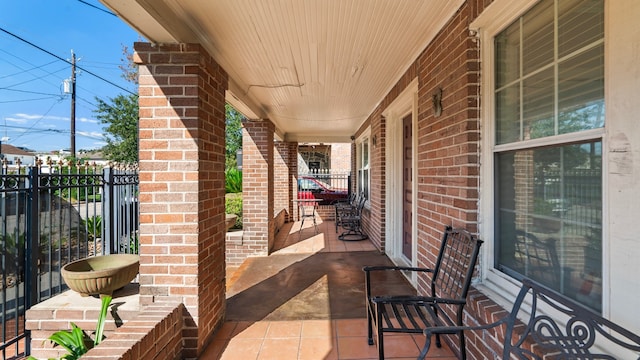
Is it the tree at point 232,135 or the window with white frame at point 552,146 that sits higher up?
the tree at point 232,135

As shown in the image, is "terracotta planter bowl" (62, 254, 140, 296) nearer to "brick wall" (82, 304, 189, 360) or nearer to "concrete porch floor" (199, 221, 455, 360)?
"brick wall" (82, 304, 189, 360)

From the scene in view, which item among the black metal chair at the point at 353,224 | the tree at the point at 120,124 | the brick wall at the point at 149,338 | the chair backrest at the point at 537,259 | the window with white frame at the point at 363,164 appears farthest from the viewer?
the tree at the point at 120,124

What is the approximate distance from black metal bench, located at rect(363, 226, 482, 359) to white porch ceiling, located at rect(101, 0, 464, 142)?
5.17ft

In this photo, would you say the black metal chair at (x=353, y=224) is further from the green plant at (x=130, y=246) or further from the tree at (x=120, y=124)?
the tree at (x=120, y=124)

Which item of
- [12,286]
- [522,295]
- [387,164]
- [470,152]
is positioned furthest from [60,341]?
[387,164]

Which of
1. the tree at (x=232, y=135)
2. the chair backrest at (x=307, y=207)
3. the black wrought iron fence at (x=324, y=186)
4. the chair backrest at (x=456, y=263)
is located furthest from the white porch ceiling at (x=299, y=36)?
the tree at (x=232, y=135)

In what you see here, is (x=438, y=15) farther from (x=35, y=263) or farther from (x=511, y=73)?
(x=35, y=263)

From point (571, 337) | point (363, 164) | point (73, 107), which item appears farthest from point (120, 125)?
point (571, 337)

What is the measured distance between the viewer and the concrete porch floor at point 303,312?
2.13 metres

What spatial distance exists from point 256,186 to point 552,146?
4264mm

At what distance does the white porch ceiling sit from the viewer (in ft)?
6.28

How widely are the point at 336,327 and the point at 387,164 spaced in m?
2.68

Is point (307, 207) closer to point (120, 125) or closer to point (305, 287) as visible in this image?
point (305, 287)

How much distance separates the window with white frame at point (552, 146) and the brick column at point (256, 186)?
12.4ft
